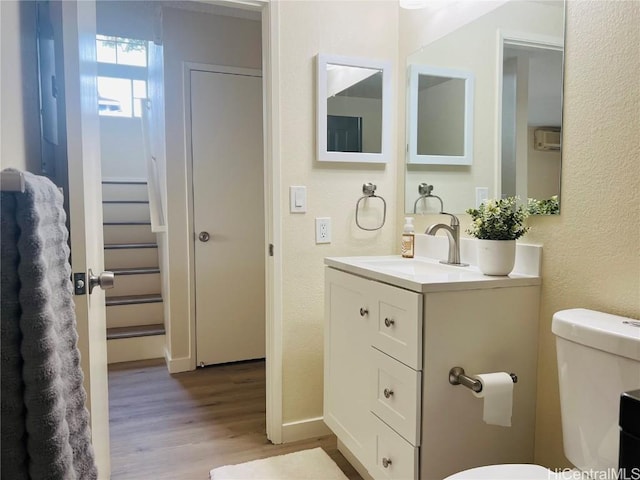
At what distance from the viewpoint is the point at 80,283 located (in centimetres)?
113

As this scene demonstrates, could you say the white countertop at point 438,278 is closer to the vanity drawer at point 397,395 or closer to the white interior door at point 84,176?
the vanity drawer at point 397,395

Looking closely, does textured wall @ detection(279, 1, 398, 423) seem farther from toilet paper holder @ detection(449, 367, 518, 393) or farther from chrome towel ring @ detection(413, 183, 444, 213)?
toilet paper holder @ detection(449, 367, 518, 393)

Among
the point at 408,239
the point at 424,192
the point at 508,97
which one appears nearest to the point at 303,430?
the point at 408,239

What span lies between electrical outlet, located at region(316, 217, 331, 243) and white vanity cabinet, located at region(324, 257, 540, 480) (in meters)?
0.55

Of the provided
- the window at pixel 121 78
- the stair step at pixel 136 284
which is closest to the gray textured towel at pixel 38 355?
the stair step at pixel 136 284

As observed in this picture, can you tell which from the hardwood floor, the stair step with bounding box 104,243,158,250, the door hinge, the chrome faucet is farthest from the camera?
the stair step with bounding box 104,243,158,250

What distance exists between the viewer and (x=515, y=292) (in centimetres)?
146

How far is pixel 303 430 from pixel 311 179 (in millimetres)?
1191

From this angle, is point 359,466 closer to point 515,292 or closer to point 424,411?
point 424,411

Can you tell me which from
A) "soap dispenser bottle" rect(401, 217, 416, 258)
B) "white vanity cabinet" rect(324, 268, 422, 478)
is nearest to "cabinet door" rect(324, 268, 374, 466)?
"white vanity cabinet" rect(324, 268, 422, 478)

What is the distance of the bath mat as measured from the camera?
1.86 meters

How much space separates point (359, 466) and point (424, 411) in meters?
0.71

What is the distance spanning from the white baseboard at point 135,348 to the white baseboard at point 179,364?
0.28m

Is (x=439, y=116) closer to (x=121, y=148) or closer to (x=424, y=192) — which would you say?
(x=424, y=192)
